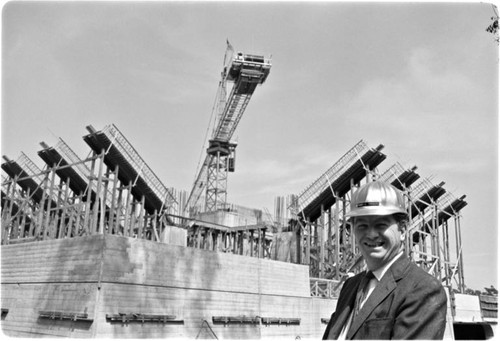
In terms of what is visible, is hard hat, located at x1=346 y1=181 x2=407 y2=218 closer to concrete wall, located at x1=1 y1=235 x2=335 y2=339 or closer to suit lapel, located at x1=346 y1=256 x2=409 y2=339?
suit lapel, located at x1=346 y1=256 x2=409 y2=339

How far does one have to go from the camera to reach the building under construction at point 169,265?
1428 centimetres

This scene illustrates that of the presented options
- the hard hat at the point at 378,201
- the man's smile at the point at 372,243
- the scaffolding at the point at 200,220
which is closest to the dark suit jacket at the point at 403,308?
the man's smile at the point at 372,243

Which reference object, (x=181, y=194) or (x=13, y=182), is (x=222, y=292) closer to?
(x=13, y=182)

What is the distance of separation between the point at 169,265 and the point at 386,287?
46.5ft

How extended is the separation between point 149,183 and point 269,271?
9.16m

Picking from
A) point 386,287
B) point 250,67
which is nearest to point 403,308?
point 386,287

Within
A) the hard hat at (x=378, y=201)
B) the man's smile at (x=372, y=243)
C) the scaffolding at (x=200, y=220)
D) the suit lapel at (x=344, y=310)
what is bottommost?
the suit lapel at (x=344, y=310)

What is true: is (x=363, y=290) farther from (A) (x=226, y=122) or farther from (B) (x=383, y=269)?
(A) (x=226, y=122)

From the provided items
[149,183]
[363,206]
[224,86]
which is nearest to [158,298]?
[149,183]

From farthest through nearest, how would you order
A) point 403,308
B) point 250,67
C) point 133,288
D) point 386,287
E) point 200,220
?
point 250,67 < point 200,220 < point 133,288 < point 386,287 < point 403,308

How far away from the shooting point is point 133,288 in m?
14.6

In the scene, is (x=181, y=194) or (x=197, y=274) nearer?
(x=197, y=274)

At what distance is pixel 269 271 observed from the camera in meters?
19.3

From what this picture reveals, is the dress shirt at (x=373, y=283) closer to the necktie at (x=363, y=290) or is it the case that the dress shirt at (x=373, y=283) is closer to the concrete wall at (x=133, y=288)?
the necktie at (x=363, y=290)
